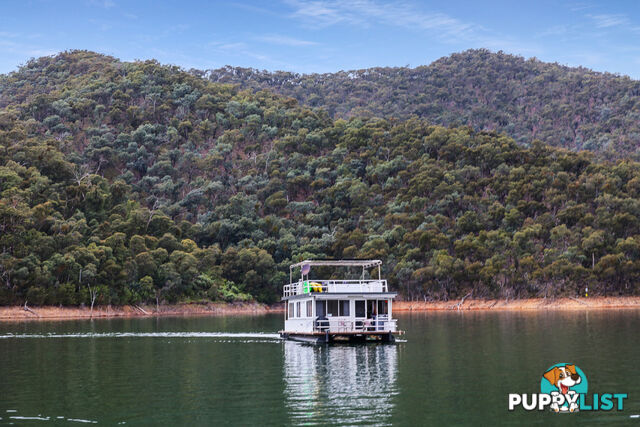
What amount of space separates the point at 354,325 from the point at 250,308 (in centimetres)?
6828

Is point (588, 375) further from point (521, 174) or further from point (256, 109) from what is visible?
point (256, 109)

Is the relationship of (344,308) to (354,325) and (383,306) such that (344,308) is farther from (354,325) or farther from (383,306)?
(383,306)

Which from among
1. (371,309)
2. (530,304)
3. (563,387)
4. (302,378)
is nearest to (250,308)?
(530,304)

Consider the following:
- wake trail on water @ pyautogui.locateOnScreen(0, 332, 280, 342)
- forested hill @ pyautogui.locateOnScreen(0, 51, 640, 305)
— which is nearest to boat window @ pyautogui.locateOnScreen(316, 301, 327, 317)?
wake trail on water @ pyautogui.locateOnScreen(0, 332, 280, 342)

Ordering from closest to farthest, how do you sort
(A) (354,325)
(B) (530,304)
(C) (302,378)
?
(C) (302,378)
(A) (354,325)
(B) (530,304)

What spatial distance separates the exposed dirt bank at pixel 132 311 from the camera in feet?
306

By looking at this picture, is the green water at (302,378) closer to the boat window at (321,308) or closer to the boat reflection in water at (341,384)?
the boat reflection in water at (341,384)

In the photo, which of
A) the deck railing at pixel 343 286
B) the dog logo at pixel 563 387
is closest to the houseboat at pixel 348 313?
the deck railing at pixel 343 286

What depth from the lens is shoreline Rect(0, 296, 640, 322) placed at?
95.1 meters

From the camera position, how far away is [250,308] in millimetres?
119938

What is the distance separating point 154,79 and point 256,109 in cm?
Answer: 2786

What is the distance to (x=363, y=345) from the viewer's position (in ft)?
172

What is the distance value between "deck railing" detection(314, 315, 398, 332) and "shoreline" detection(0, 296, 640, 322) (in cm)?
5305

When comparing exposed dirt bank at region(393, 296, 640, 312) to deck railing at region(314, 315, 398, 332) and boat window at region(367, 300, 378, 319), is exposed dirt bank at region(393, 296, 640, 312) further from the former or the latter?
deck railing at region(314, 315, 398, 332)
